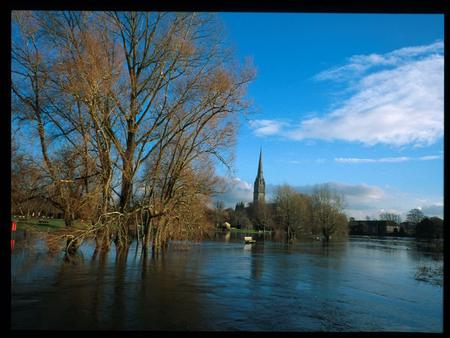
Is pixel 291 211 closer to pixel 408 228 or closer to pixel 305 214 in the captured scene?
pixel 305 214

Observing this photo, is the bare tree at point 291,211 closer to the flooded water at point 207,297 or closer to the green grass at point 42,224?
the flooded water at point 207,297

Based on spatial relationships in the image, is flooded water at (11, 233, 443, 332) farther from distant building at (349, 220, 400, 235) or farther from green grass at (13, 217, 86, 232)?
distant building at (349, 220, 400, 235)

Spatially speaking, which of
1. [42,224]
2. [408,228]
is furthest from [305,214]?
[42,224]

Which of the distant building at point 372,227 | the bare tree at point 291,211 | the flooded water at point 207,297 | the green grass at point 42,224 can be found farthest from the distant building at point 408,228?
the green grass at point 42,224

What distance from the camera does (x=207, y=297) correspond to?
10625mm

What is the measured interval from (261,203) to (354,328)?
7831 centimetres

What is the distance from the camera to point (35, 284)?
11789 millimetres

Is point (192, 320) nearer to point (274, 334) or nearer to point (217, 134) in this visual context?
point (274, 334)

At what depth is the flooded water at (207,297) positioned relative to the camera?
321 inches

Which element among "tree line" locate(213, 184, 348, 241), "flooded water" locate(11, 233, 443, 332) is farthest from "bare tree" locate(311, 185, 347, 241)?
"flooded water" locate(11, 233, 443, 332)

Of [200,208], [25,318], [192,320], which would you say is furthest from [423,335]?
[200,208]

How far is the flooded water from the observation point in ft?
26.8

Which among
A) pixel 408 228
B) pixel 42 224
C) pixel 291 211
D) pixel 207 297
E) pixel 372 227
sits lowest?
pixel 372 227

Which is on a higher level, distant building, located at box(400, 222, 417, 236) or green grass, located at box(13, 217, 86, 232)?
green grass, located at box(13, 217, 86, 232)
